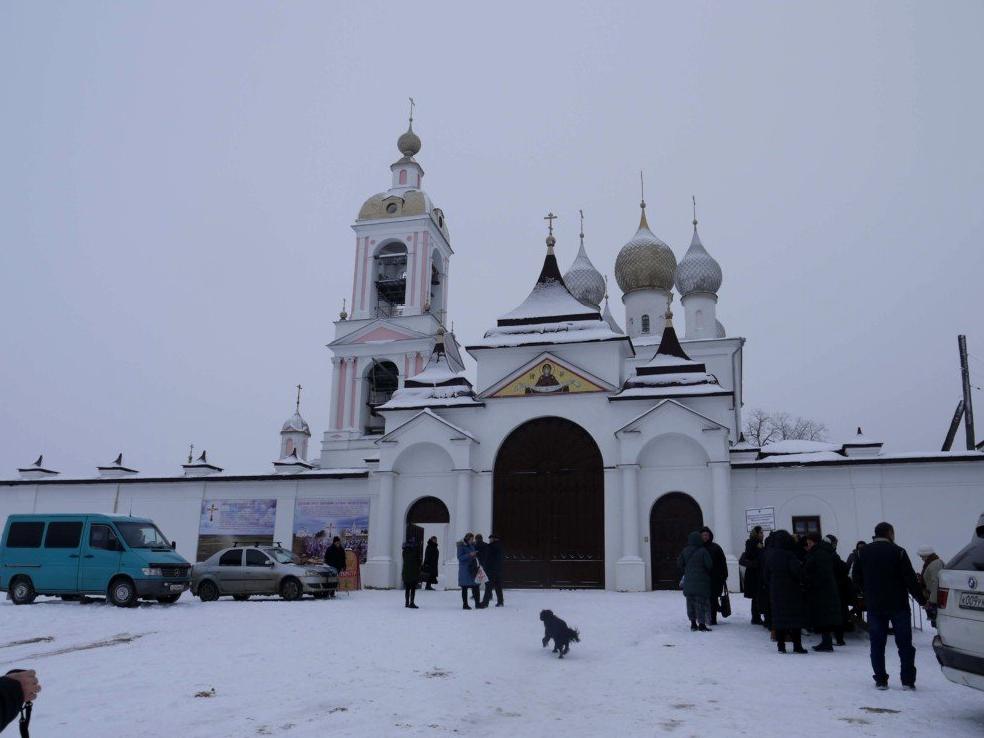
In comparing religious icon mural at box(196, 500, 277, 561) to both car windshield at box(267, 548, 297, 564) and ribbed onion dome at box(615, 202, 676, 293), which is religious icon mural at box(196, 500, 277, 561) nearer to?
car windshield at box(267, 548, 297, 564)

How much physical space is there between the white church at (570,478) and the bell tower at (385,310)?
991cm

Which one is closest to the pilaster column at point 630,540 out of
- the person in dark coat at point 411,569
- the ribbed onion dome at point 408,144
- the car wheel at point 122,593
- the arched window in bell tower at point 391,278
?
the person in dark coat at point 411,569

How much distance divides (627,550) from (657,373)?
234 inches

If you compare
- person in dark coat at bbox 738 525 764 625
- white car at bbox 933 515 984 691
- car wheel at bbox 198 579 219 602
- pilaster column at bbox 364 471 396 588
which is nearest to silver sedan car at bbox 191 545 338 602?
car wheel at bbox 198 579 219 602

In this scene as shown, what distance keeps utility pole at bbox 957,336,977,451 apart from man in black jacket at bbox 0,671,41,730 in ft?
132

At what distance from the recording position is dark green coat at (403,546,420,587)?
1767 cm

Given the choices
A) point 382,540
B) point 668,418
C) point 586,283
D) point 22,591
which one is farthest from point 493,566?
point 586,283

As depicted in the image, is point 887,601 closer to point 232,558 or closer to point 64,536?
point 232,558

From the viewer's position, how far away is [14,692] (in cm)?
375

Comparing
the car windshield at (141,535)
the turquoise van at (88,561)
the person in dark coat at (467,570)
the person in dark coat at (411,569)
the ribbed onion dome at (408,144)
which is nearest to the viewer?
the person in dark coat at (467,570)

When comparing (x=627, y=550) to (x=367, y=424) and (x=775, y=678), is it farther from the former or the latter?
(x=367, y=424)

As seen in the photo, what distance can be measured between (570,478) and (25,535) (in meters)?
15.0

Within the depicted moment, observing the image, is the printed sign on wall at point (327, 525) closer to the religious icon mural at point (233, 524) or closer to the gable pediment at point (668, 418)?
the religious icon mural at point (233, 524)

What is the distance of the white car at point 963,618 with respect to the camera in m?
7.01
